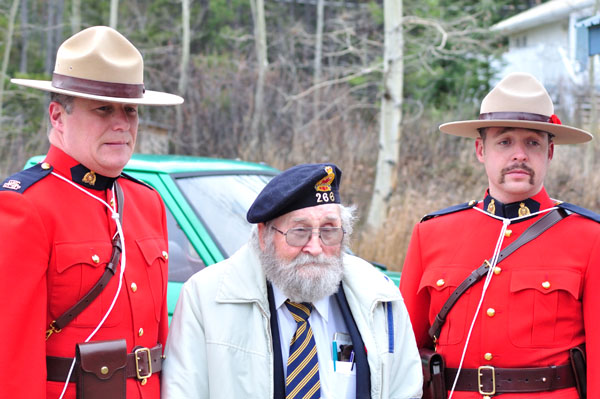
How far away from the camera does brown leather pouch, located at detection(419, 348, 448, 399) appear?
3244 millimetres

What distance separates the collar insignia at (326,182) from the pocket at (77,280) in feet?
2.94

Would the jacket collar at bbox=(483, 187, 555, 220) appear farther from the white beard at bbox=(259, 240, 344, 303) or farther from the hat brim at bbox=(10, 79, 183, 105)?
the hat brim at bbox=(10, 79, 183, 105)

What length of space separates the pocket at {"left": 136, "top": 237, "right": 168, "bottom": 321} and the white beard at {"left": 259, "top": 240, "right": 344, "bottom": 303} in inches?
19.3

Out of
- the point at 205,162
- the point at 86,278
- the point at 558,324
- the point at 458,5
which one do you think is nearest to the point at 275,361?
the point at 86,278

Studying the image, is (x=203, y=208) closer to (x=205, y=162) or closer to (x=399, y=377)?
(x=205, y=162)

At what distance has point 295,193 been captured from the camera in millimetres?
2900

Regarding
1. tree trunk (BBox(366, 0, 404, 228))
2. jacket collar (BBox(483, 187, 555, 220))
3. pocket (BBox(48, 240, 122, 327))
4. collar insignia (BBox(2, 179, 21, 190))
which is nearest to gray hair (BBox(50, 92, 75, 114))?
collar insignia (BBox(2, 179, 21, 190))

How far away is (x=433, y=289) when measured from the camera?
3.42 meters

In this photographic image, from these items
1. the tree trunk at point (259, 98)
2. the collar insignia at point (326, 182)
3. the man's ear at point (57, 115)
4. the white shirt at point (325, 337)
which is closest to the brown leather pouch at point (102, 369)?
the white shirt at point (325, 337)

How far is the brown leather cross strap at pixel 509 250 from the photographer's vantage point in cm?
328

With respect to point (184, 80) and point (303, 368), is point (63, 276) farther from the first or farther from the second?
point (184, 80)

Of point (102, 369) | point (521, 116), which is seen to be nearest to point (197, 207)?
point (102, 369)

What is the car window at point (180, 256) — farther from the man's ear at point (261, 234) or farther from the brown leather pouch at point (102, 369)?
the brown leather pouch at point (102, 369)

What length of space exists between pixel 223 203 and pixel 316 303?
Result: 197 cm
